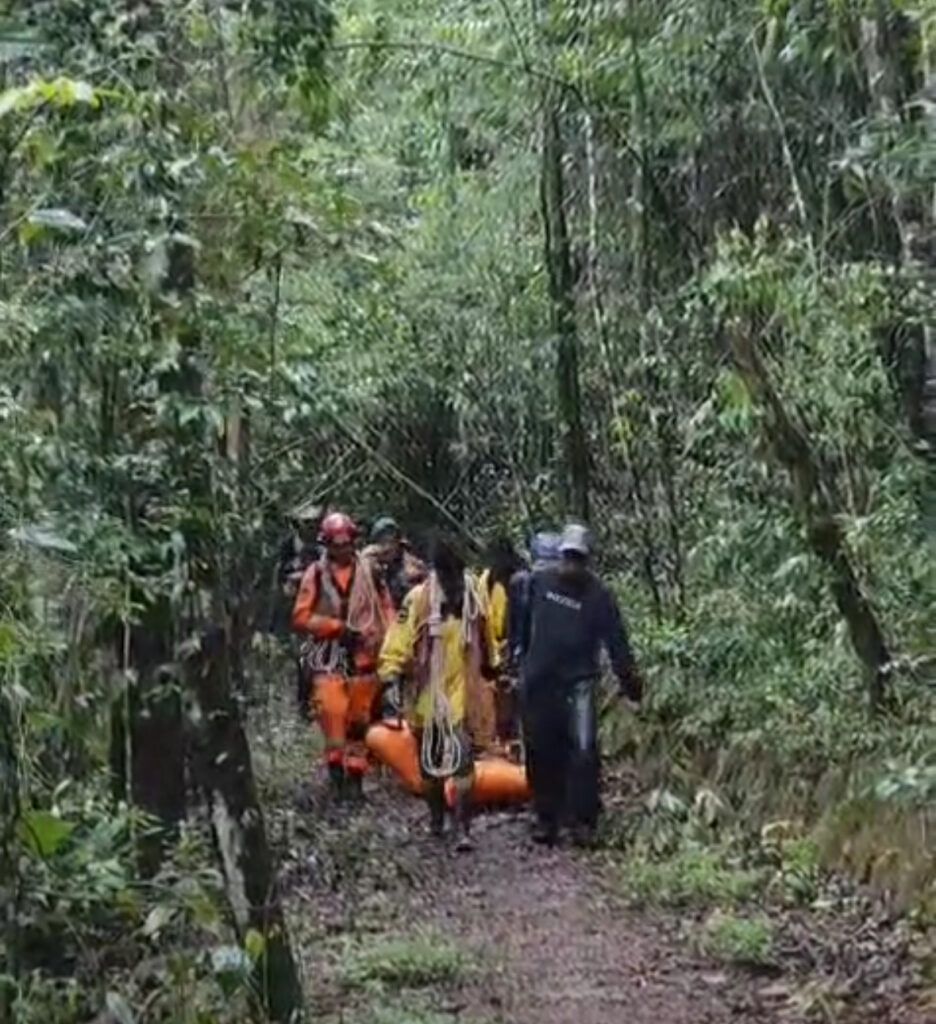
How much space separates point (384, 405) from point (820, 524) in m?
9.53

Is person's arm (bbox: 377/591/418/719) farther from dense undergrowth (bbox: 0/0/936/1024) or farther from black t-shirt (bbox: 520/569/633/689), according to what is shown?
dense undergrowth (bbox: 0/0/936/1024)

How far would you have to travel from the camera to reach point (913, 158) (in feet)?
26.2

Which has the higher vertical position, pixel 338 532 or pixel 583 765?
pixel 338 532

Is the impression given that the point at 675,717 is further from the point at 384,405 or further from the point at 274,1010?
the point at 384,405

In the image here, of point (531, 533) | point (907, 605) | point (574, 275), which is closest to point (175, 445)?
point (907, 605)

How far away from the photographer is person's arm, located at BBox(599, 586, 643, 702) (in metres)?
11.1

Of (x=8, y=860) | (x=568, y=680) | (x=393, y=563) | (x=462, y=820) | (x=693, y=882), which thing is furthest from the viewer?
(x=393, y=563)

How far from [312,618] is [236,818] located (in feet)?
18.7

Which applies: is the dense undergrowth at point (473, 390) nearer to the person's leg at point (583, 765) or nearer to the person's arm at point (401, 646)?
the person's leg at point (583, 765)

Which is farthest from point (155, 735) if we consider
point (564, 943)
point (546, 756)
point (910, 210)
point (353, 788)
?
point (353, 788)

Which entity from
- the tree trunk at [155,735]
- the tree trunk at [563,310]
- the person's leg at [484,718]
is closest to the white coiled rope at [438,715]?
the person's leg at [484,718]

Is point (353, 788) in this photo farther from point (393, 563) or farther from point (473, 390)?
point (473, 390)

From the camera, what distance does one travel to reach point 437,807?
11453mm

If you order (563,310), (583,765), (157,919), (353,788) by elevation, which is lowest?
(353,788)
